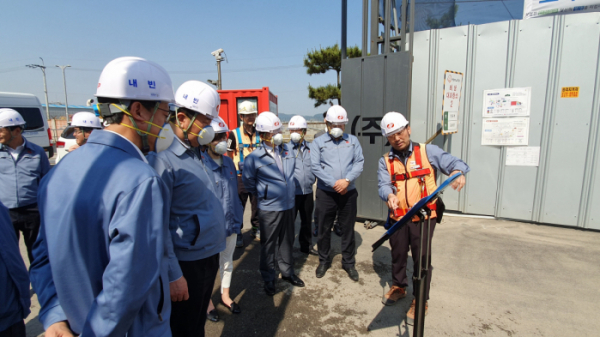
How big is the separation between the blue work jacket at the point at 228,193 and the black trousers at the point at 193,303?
2.54 ft

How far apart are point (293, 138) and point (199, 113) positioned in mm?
2148

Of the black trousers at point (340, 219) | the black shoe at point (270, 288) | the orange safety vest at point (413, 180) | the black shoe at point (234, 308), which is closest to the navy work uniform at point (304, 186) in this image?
the black trousers at point (340, 219)

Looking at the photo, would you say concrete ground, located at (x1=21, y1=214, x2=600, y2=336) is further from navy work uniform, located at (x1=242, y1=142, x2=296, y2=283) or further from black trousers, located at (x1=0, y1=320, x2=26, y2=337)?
black trousers, located at (x1=0, y1=320, x2=26, y2=337)

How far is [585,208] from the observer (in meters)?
5.10

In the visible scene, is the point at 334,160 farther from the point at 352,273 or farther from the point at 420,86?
the point at 420,86

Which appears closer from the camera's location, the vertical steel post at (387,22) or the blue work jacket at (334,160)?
the blue work jacket at (334,160)

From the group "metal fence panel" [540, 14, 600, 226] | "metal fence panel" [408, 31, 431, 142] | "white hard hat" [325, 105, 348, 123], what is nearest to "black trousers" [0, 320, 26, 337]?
"white hard hat" [325, 105, 348, 123]

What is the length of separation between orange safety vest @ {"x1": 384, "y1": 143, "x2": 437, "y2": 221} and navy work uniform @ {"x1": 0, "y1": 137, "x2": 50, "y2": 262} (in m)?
4.02

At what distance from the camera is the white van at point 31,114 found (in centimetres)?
980

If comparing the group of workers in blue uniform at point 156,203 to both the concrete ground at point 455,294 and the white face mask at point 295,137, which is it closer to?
the white face mask at point 295,137

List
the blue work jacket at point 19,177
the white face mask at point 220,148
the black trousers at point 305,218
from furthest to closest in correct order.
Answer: the black trousers at point 305,218 < the blue work jacket at point 19,177 < the white face mask at point 220,148

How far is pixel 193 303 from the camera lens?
6.66 feet

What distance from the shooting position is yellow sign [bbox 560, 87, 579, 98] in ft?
Result: 16.3

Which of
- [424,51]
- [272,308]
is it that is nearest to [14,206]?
[272,308]
